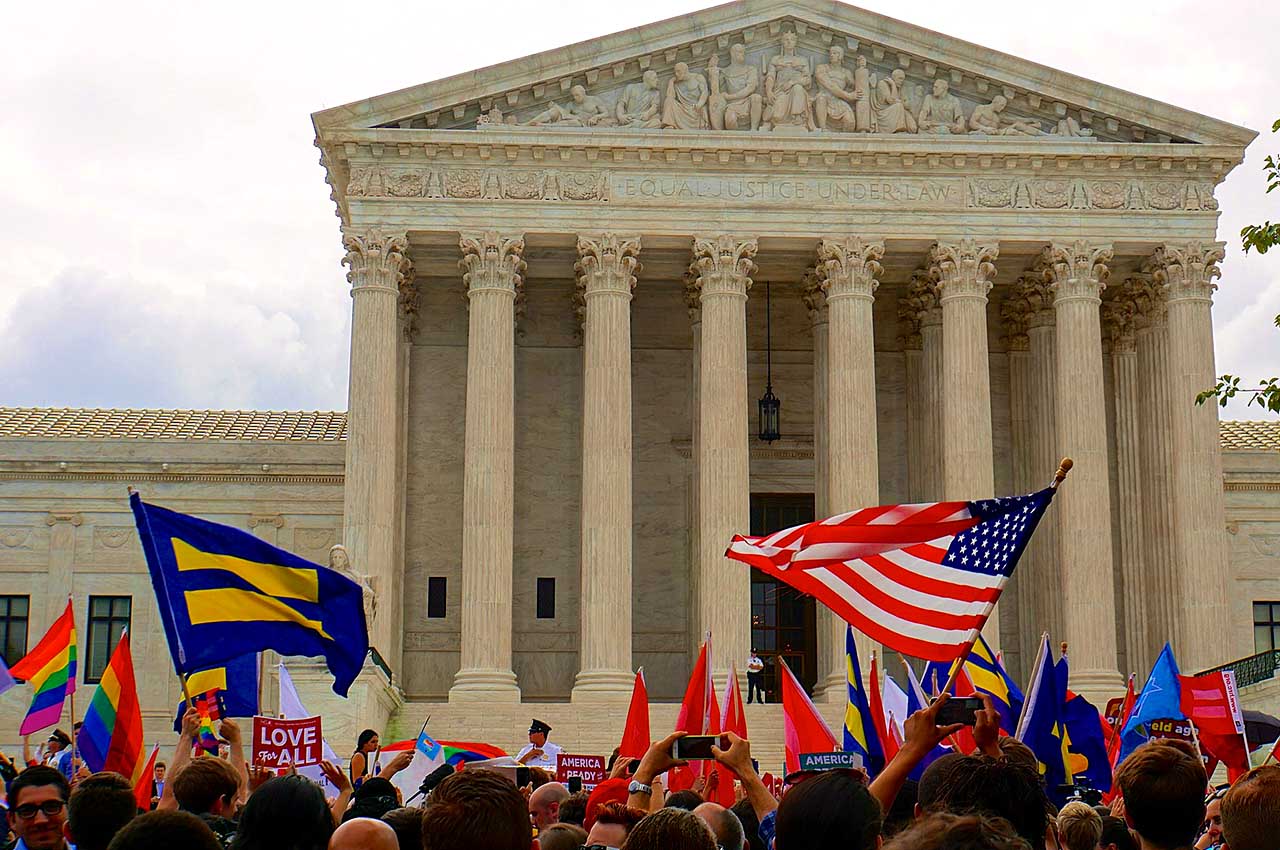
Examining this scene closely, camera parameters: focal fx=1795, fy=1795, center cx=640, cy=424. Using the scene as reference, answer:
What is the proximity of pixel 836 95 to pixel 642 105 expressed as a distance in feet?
16.7

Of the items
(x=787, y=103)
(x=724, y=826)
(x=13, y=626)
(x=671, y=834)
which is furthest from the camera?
(x=13, y=626)

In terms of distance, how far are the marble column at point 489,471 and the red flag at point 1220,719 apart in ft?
76.9

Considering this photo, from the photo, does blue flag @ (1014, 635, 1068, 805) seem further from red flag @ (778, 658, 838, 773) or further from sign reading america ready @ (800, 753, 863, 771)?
sign reading america ready @ (800, 753, 863, 771)

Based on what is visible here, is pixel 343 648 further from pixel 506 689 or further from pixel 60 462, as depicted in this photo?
pixel 60 462

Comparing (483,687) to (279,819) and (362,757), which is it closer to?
(362,757)

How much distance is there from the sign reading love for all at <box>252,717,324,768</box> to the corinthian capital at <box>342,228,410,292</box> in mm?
27870

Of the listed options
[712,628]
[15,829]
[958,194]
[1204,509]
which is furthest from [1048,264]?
[15,829]

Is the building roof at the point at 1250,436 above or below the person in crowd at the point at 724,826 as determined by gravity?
above

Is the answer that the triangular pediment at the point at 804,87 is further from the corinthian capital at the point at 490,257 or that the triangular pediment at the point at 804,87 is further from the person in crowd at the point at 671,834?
the person in crowd at the point at 671,834

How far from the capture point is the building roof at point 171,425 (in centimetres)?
5350

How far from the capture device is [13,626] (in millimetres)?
50812

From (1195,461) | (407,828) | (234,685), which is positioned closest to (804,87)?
(1195,461)

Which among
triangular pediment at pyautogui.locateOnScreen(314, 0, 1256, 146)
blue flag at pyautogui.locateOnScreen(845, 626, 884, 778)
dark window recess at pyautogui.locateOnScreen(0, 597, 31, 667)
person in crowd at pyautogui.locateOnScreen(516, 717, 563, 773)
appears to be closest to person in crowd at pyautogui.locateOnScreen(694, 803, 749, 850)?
blue flag at pyautogui.locateOnScreen(845, 626, 884, 778)

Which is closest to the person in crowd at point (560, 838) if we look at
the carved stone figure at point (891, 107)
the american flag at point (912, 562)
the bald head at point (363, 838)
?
the bald head at point (363, 838)
